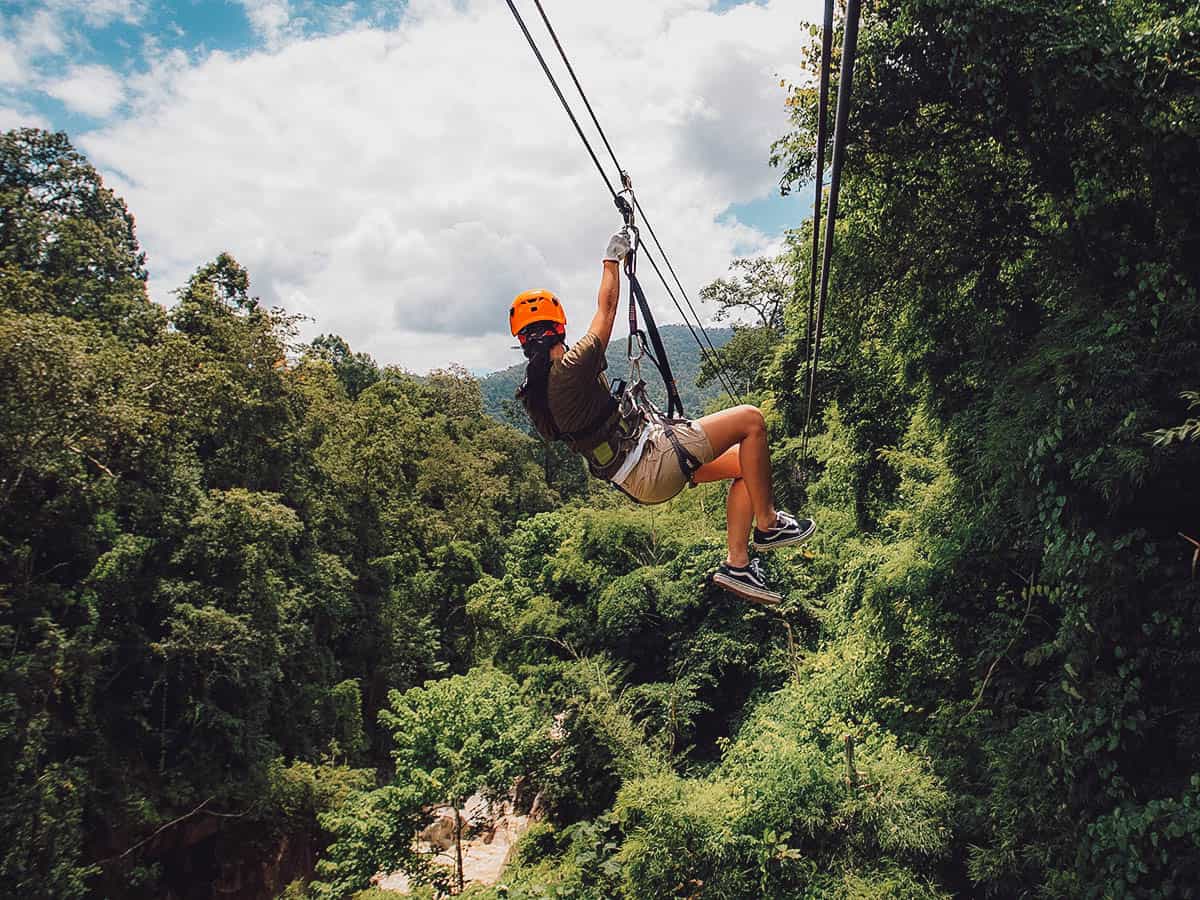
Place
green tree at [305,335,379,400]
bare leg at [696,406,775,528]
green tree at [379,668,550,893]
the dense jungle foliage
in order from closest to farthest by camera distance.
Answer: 1. bare leg at [696,406,775,528]
2. the dense jungle foliage
3. green tree at [379,668,550,893]
4. green tree at [305,335,379,400]

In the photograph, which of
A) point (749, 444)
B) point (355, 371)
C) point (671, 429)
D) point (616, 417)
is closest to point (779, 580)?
point (749, 444)

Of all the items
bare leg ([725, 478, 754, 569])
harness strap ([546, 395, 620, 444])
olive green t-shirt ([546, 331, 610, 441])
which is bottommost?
bare leg ([725, 478, 754, 569])

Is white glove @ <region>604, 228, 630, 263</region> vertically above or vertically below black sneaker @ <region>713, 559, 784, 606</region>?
above

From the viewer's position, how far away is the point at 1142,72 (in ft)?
14.3

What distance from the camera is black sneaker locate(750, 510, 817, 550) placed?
11.8 ft

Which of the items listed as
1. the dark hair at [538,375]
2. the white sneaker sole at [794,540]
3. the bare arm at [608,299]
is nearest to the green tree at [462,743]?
the white sneaker sole at [794,540]

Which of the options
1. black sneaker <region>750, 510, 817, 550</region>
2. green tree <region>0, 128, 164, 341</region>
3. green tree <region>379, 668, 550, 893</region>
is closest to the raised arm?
black sneaker <region>750, 510, 817, 550</region>

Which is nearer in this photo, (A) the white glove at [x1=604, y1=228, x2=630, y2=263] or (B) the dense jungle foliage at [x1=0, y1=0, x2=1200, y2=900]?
(A) the white glove at [x1=604, y1=228, x2=630, y2=263]

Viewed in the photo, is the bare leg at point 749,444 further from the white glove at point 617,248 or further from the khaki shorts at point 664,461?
the white glove at point 617,248

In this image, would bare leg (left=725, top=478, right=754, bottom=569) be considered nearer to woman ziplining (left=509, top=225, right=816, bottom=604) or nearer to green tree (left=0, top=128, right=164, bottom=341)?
woman ziplining (left=509, top=225, right=816, bottom=604)

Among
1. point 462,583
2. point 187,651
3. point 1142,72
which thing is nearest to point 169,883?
point 187,651

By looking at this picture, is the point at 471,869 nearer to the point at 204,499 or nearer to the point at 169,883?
the point at 169,883

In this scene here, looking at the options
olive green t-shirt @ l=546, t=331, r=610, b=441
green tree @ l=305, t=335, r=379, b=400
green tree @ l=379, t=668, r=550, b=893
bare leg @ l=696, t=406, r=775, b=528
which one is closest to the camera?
olive green t-shirt @ l=546, t=331, r=610, b=441

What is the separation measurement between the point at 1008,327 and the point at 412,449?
16.5 m
